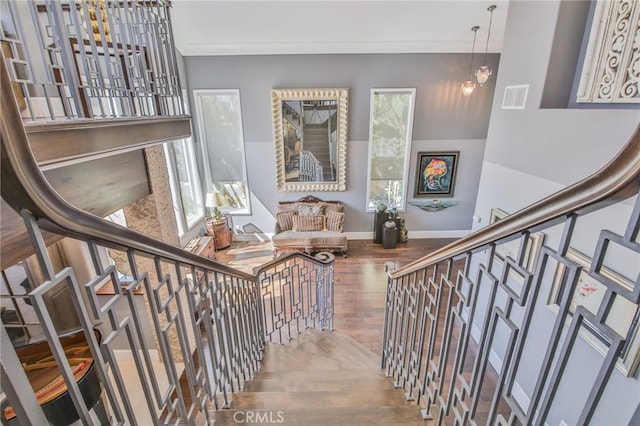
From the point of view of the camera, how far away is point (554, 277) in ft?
8.05

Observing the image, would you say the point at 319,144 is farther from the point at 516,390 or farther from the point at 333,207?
the point at 516,390

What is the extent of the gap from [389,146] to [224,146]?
11.2 feet

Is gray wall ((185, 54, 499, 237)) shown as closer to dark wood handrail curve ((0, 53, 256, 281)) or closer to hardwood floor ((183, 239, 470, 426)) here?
hardwood floor ((183, 239, 470, 426))

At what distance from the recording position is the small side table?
6.08 metres

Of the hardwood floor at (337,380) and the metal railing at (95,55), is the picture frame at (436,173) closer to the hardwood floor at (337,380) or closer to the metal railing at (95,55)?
the hardwood floor at (337,380)

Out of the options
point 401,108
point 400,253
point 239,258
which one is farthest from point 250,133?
point 400,253

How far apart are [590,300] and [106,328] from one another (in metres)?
4.71

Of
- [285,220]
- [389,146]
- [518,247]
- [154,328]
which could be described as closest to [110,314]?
[154,328]

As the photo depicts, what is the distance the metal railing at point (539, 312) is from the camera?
0.66m

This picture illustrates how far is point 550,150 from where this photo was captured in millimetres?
2605

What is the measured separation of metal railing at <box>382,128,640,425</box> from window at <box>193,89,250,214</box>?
4.65m

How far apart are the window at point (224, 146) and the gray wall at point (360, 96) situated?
0.16m

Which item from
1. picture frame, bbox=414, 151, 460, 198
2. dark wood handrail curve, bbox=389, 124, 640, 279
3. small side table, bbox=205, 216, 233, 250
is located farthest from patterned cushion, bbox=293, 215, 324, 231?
dark wood handrail curve, bbox=389, 124, 640, 279

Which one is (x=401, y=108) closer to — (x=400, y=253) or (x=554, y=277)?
(x=400, y=253)
